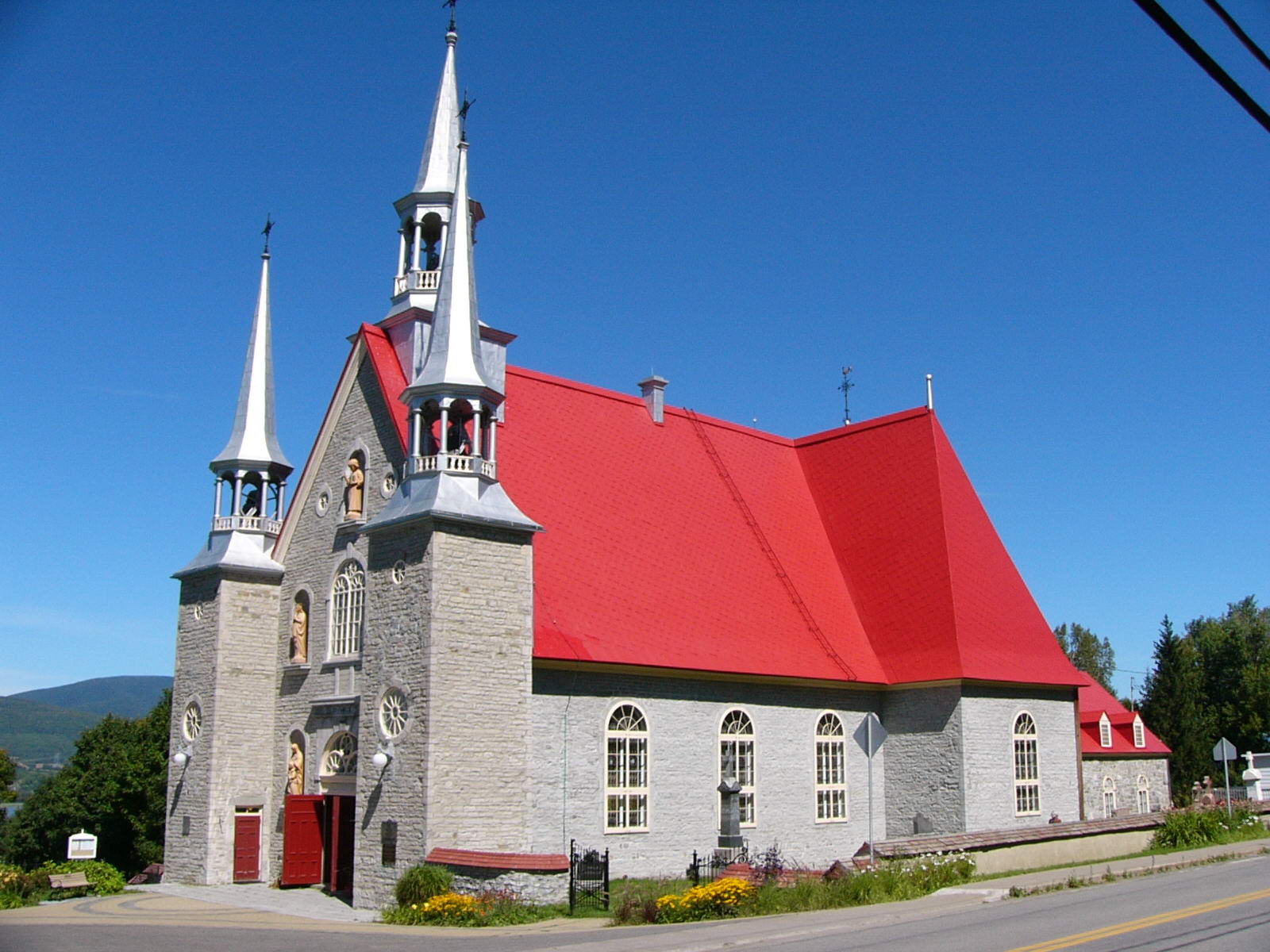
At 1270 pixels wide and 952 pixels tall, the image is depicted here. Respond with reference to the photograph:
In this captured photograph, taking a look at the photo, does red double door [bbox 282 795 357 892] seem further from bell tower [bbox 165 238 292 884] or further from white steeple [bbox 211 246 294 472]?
white steeple [bbox 211 246 294 472]

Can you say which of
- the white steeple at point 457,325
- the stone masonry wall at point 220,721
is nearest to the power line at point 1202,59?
the white steeple at point 457,325

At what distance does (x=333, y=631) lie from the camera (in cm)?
2594

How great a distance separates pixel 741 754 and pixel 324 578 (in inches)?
393

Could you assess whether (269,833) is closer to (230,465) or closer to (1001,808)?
(230,465)

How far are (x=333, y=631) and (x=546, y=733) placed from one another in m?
5.75

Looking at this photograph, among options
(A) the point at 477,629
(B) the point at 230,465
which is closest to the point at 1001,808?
(A) the point at 477,629

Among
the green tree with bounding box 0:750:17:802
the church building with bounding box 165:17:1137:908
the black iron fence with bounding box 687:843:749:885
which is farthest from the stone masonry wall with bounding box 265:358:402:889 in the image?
the green tree with bounding box 0:750:17:802

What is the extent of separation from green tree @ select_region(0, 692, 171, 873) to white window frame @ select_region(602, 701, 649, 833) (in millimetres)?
22179

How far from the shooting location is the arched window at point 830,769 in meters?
28.2

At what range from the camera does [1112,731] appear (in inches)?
1638

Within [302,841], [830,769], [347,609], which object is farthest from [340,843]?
[830,769]

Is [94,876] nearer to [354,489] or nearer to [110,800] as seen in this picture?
[354,489]

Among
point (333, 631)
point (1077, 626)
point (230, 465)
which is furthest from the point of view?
point (1077, 626)

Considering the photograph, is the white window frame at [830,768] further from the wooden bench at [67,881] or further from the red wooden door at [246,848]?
the wooden bench at [67,881]
